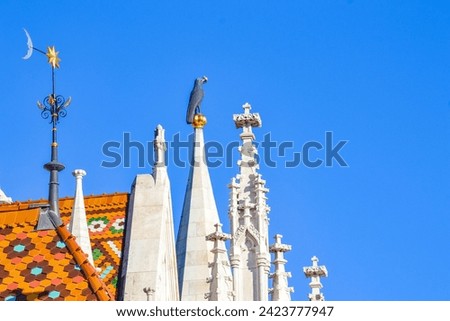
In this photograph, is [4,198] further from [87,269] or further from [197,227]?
[87,269]

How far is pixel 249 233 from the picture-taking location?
30469 millimetres

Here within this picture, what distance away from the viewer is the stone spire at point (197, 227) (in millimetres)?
34031

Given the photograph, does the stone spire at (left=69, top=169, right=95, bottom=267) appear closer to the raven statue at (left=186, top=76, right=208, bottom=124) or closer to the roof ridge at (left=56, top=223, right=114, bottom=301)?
the roof ridge at (left=56, top=223, right=114, bottom=301)

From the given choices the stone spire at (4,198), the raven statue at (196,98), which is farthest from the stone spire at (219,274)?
the raven statue at (196,98)

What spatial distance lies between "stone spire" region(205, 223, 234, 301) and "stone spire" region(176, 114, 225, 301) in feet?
9.84

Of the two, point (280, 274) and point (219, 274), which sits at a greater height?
point (280, 274)

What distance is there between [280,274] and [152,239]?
2.26 metres

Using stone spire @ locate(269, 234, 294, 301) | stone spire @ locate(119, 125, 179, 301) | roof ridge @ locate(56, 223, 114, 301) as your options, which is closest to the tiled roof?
roof ridge @ locate(56, 223, 114, 301)

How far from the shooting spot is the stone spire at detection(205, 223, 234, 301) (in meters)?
29.6

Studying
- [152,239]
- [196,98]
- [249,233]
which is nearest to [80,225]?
[152,239]

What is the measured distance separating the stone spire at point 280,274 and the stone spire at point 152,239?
6.01 ft

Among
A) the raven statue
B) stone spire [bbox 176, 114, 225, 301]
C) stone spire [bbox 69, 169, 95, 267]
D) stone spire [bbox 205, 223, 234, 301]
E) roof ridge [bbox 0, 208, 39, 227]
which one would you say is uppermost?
the raven statue

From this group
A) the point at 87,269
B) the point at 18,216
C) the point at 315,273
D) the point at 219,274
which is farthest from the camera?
the point at 315,273
